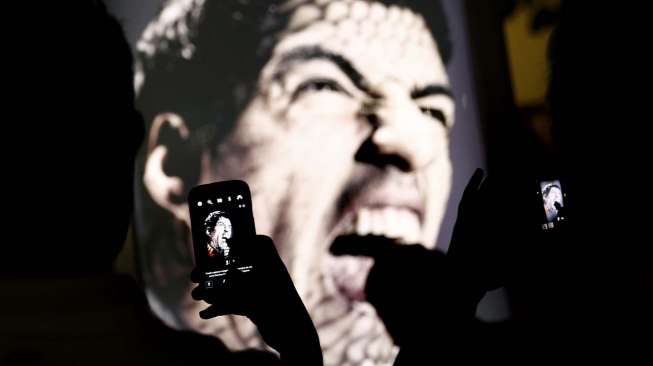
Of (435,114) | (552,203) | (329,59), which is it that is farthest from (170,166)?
(552,203)

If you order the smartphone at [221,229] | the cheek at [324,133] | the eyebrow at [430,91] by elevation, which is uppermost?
the eyebrow at [430,91]

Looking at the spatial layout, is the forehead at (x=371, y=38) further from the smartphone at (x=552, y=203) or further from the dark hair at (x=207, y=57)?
the smartphone at (x=552, y=203)

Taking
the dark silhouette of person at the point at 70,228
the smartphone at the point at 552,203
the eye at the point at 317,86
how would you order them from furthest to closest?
the eye at the point at 317,86
the smartphone at the point at 552,203
the dark silhouette of person at the point at 70,228

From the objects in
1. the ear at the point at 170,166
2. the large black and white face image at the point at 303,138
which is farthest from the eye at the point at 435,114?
the ear at the point at 170,166

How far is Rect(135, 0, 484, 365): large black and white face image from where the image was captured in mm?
802

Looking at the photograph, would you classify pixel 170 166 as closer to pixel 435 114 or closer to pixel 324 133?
pixel 324 133

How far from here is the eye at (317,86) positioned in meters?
0.85

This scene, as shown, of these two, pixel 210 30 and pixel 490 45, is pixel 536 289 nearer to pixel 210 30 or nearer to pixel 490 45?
pixel 490 45

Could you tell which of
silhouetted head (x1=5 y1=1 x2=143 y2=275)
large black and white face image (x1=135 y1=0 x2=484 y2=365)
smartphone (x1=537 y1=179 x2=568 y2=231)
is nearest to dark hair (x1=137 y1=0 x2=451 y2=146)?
large black and white face image (x1=135 y1=0 x2=484 y2=365)

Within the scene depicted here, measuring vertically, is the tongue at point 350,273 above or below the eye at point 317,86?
below

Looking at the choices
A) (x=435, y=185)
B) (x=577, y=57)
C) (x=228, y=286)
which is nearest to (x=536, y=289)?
(x=435, y=185)

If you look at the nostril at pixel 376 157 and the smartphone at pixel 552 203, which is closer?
the smartphone at pixel 552 203

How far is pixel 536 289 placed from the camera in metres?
0.99

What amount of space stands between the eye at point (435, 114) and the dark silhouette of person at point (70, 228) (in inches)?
17.3
